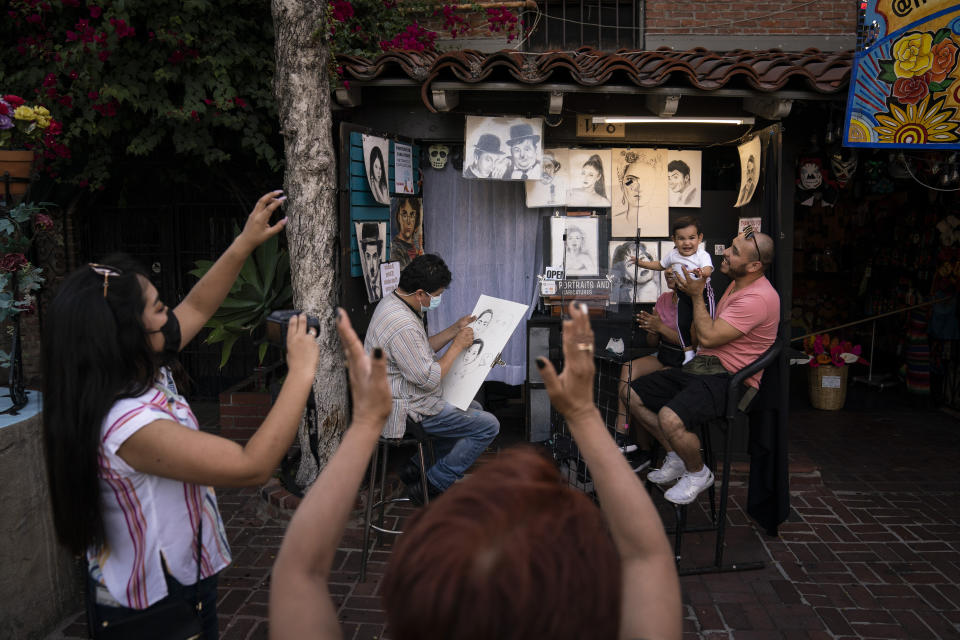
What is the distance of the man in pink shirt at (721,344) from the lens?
14.3 ft

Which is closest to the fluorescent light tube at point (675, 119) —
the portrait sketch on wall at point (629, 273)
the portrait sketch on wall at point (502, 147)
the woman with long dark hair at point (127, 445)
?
the portrait sketch on wall at point (502, 147)

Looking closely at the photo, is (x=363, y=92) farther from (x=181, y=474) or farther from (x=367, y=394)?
(x=367, y=394)

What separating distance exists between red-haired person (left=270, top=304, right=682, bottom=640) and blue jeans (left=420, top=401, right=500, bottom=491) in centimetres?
329

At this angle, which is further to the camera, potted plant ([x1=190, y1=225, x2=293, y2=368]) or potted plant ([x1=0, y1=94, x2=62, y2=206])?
potted plant ([x1=190, y1=225, x2=293, y2=368])

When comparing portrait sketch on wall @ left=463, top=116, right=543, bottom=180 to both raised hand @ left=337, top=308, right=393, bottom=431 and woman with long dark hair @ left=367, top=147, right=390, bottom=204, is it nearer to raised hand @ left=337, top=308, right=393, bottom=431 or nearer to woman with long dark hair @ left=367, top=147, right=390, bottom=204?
woman with long dark hair @ left=367, top=147, right=390, bottom=204

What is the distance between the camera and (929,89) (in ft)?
16.4

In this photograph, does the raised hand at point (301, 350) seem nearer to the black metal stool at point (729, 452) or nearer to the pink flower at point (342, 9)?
the black metal stool at point (729, 452)

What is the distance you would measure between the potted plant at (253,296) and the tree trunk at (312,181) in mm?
1116

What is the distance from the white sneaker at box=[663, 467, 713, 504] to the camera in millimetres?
4359

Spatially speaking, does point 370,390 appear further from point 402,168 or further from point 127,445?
point 402,168

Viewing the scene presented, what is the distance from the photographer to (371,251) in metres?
5.36

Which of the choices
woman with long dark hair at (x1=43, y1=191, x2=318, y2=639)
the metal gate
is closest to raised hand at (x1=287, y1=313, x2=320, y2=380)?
woman with long dark hair at (x1=43, y1=191, x2=318, y2=639)

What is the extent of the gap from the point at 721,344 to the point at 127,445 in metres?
3.59

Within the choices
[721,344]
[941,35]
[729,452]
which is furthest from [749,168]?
[729,452]
